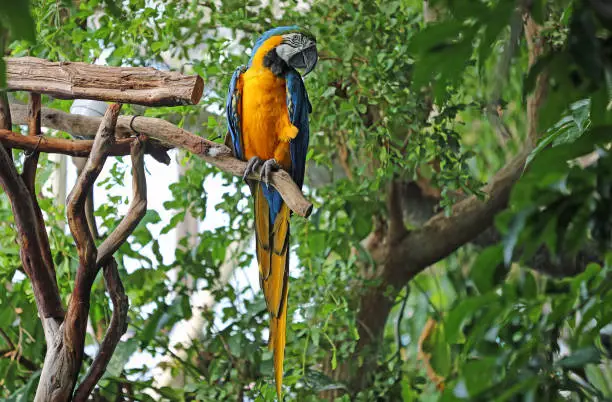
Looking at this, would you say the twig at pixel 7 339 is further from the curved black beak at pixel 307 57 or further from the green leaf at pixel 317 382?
the curved black beak at pixel 307 57

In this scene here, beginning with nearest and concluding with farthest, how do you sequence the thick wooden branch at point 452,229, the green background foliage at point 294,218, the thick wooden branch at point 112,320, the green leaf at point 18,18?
the green leaf at point 18,18 < the thick wooden branch at point 112,320 < the green background foliage at point 294,218 < the thick wooden branch at point 452,229

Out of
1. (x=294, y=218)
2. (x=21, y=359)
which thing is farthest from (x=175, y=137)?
(x=21, y=359)

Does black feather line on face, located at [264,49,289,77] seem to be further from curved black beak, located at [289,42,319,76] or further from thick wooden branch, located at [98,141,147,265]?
thick wooden branch, located at [98,141,147,265]

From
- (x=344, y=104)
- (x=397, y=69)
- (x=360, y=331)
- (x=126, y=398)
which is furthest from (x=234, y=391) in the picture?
(x=397, y=69)

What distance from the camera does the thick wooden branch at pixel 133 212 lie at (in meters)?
1.16

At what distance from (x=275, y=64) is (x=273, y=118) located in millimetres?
90

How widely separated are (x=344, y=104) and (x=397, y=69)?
0.13 meters

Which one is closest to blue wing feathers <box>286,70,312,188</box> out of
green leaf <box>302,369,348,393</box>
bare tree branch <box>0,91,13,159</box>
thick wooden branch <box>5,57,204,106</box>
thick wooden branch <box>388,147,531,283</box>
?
thick wooden branch <box>5,57,204,106</box>

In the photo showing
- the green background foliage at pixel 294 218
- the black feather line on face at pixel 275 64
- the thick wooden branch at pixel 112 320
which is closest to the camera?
the thick wooden branch at pixel 112 320

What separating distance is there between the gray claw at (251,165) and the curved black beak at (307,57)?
0.17m

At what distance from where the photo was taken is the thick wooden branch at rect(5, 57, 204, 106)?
42.4 inches

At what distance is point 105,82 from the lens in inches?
44.1

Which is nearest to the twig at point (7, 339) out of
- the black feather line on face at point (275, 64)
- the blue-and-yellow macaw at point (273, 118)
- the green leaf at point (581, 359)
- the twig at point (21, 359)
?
the twig at point (21, 359)

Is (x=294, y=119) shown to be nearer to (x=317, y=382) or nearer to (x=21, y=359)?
(x=317, y=382)
